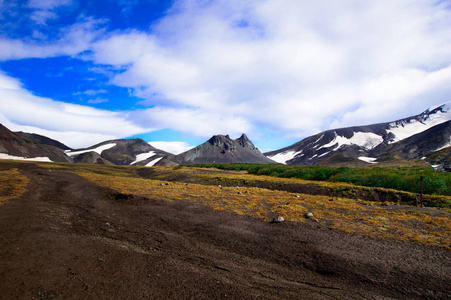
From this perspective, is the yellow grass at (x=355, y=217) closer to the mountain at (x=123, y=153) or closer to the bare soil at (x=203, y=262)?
the bare soil at (x=203, y=262)

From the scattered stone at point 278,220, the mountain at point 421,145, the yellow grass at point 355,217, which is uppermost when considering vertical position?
the mountain at point 421,145

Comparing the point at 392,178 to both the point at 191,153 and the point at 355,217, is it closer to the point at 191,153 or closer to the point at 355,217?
the point at 355,217

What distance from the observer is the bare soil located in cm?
526

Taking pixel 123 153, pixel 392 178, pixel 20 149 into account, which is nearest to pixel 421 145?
pixel 392 178

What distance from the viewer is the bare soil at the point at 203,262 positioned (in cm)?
526

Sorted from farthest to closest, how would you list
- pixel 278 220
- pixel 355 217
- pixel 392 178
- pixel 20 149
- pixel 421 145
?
pixel 421 145, pixel 20 149, pixel 392 178, pixel 355 217, pixel 278 220

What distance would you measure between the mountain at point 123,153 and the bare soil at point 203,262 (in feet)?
434

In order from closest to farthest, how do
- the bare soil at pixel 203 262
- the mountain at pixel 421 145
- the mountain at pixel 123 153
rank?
the bare soil at pixel 203 262
the mountain at pixel 421 145
the mountain at pixel 123 153

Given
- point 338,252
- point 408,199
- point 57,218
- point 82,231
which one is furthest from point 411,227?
point 57,218

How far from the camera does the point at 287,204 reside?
1515 cm

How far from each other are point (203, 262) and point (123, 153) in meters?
180

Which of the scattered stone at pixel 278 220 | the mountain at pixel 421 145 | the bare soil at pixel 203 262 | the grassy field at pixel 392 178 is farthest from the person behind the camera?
the mountain at pixel 421 145

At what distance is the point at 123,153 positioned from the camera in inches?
6644

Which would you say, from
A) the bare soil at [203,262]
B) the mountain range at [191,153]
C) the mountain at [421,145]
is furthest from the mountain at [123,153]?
the mountain at [421,145]
